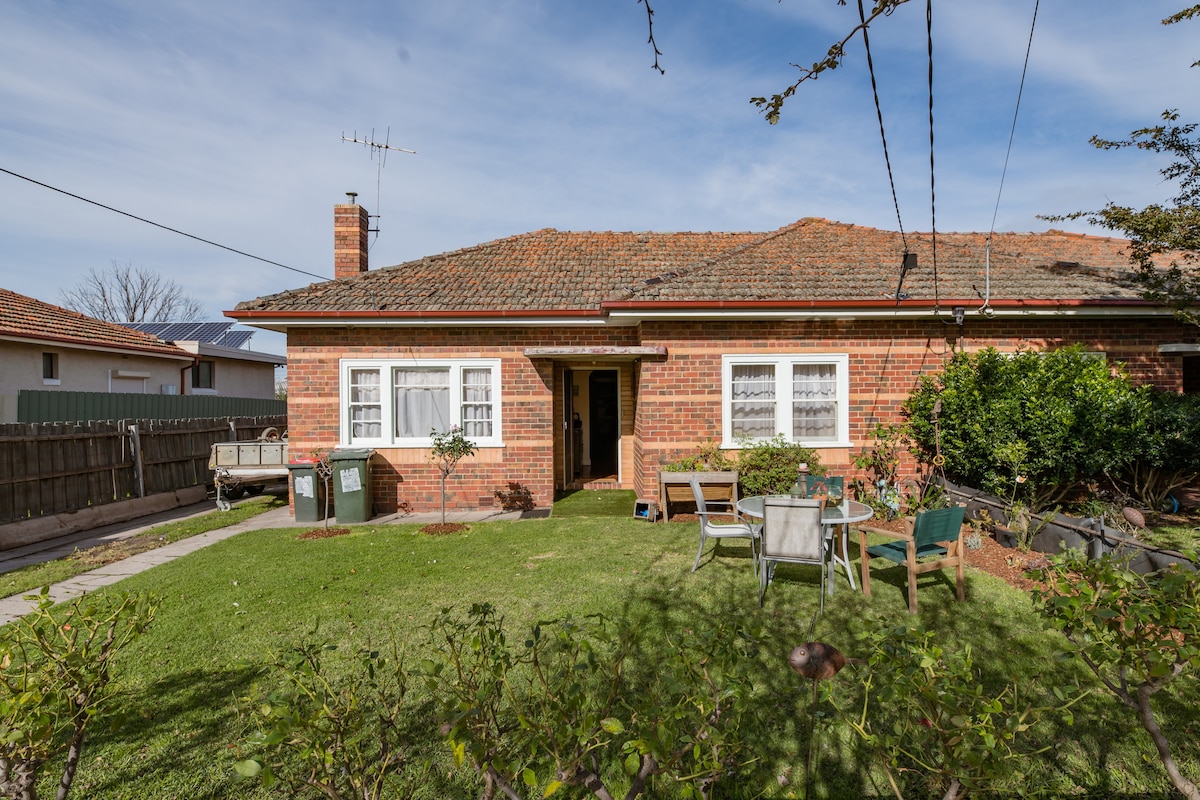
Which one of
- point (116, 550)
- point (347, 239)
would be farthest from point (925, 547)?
point (347, 239)

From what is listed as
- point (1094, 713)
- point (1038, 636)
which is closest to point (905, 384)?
point (1038, 636)

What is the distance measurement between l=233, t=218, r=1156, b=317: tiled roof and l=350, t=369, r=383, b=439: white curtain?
3.92ft

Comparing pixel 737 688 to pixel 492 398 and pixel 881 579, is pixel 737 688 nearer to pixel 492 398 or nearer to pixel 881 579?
→ pixel 881 579

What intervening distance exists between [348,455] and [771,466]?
6652mm

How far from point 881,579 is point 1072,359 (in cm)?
472

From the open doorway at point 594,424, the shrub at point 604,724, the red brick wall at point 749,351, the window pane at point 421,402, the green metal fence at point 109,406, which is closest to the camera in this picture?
Answer: the shrub at point 604,724

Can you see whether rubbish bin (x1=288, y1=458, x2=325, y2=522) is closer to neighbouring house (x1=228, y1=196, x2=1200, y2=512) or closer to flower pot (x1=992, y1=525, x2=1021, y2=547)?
neighbouring house (x1=228, y1=196, x2=1200, y2=512)

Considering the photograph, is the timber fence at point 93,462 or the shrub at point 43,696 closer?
the shrub at point 43,696

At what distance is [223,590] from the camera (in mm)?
5848

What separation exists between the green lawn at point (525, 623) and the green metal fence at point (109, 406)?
7.50 metres

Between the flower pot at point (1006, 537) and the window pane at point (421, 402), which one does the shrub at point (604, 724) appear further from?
the window pane at point (421, 402)

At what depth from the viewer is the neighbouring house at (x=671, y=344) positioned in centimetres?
903

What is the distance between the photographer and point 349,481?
9.05 meters

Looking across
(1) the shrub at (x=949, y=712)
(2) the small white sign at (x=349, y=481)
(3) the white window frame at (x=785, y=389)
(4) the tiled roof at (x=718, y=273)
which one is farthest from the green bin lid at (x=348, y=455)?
(1) the shrub at (x=949, y=712)
